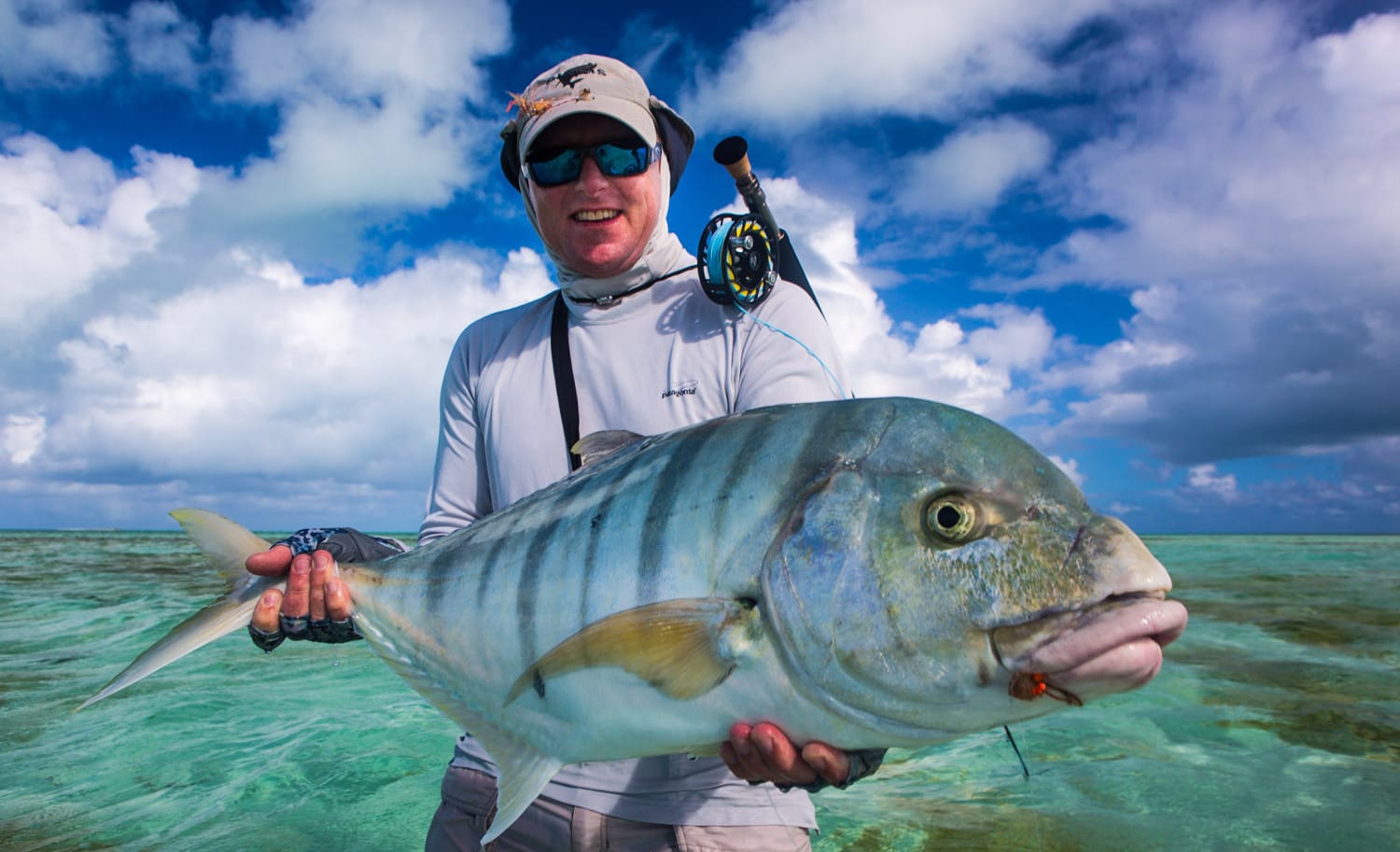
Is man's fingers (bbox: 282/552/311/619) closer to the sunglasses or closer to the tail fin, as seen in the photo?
the tail fin

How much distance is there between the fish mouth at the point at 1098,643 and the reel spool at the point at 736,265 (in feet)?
4.06

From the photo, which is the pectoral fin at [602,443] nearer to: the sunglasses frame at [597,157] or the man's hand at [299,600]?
the man's hand at [299,600]

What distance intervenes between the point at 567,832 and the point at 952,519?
4.37ft

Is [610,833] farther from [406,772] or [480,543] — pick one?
[406,772]

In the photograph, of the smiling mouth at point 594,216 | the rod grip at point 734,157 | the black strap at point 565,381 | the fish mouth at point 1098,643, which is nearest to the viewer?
the fish mouth at point 1098,643

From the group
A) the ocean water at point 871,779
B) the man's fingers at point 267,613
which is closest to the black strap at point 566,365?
the man's fingers at point 267,613

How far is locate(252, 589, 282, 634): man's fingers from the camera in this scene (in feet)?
6.95

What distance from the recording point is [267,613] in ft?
6.97

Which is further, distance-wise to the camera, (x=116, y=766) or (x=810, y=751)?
(x=116, y=766)

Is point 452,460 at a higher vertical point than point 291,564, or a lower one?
higher

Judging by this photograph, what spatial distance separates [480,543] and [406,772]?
5.02 m

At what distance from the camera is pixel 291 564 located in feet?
7.11

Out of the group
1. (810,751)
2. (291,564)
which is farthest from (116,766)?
(810,751)

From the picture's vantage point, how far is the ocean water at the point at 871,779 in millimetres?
4645
